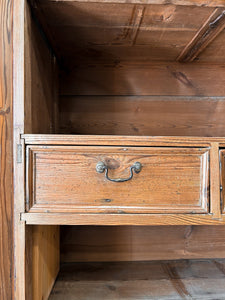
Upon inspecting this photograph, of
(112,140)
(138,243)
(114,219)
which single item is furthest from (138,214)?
(138,243)

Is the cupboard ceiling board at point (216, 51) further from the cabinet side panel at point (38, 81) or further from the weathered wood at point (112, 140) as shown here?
the cabinet side panel at point (38, 81)

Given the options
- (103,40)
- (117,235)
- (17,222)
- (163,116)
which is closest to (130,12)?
(103,40)

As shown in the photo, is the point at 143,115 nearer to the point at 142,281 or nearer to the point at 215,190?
the point at 215,190

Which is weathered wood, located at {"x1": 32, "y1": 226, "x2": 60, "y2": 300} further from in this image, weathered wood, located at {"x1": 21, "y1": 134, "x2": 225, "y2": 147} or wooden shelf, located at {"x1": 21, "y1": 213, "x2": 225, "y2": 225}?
weathered wood, located at {"x1": 21, "y1": 134, "x2": 225, "y2": 147}

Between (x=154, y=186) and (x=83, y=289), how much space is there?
467mm

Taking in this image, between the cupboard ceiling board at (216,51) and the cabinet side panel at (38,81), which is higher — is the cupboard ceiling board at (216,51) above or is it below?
above

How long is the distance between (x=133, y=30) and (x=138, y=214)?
54 cm

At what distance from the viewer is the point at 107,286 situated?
0.75 meters

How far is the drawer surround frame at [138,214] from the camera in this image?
54cm

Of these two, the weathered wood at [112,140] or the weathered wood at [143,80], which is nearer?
the weathered wood at [112,140]

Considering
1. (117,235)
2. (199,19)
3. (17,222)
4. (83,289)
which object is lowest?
(83,289)

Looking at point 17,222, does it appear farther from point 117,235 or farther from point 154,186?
point 117,235

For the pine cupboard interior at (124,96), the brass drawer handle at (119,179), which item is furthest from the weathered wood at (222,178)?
the pine cupboard interior at (124,96)

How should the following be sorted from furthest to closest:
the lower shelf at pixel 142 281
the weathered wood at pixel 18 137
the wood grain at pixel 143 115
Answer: the wood grain at pixel 143 115, the lower shelf at pixel 142 281, the weathered wood at pixel 18 137
